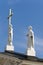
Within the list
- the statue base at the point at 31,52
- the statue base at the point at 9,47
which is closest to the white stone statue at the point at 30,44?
the statue base at the point at 31,52

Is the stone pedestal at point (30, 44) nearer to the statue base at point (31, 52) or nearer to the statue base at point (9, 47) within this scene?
the statue base at point (31, 52)

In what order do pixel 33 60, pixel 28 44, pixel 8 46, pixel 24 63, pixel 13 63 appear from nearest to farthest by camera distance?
pixel 13 63
pixel 24 63
pixel 33 60
pixel 28 44
pixel 8 46

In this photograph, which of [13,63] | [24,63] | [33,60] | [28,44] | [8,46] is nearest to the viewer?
[13,63]

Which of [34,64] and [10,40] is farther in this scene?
[10,40]

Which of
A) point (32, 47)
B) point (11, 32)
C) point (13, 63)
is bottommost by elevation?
point (13, 63)

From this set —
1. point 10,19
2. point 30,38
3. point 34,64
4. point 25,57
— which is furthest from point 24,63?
point 10,19

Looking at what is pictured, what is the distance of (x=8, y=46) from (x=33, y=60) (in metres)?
5.88

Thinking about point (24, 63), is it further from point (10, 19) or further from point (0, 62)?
point (10, 19)

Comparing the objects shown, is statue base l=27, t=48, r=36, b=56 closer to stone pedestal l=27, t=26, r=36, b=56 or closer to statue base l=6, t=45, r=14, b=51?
stone pedestal l=27, t=26, r=36, b=56

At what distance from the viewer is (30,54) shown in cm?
2219

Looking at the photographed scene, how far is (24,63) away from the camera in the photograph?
19047 millimetres

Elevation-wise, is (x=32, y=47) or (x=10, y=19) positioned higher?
(x=10, y=19)

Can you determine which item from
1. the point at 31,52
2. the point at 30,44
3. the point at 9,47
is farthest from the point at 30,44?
the point at 9,47

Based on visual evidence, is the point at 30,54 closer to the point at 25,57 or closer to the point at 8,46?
the point at 25,57
